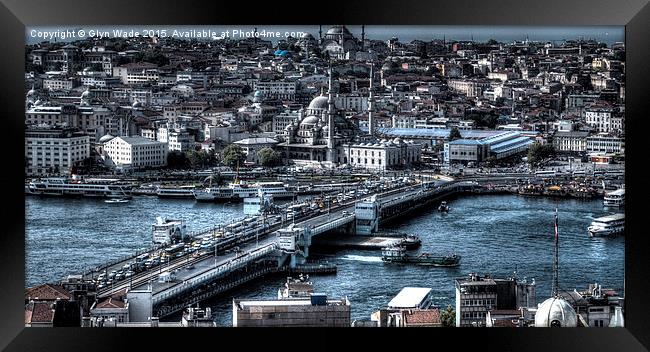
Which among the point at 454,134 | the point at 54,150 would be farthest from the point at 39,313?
the point at 454,134

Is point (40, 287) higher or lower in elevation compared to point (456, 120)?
lower

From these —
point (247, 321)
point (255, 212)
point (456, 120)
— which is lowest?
point (247, 321)

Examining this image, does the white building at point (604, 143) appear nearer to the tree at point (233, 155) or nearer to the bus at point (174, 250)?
the tree at point (233, 155)

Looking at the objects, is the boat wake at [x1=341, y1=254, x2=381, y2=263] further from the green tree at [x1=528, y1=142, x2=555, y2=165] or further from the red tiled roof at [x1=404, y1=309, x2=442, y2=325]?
the green tree at [x1=528, y1=142, x2=555, y2=165]

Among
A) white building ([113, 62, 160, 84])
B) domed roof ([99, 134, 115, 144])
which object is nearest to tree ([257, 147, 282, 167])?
white building ([113, 62, 160, 84])
